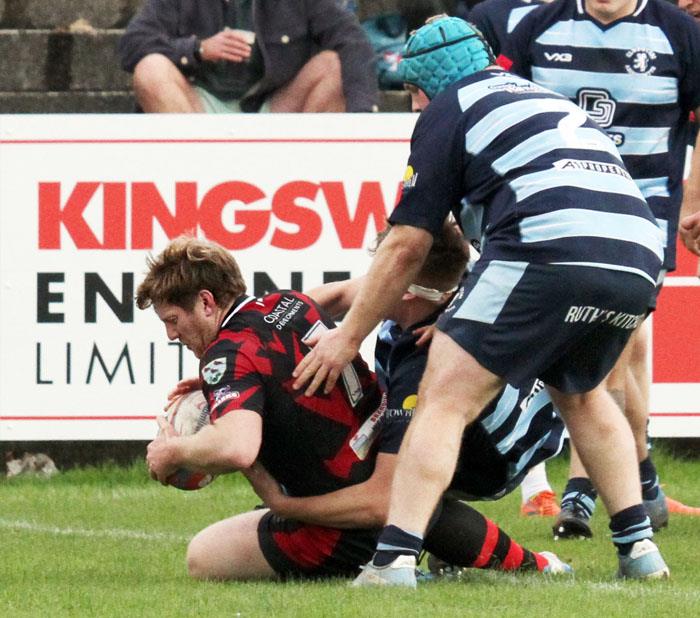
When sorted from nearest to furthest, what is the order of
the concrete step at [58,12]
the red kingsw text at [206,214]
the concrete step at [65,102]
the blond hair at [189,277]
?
the blond hair at [189,277] → the red kingsw text at [206,214] → the concrete step at [65,102] → the concrete step at [58,12]

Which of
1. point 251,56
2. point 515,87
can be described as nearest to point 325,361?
point 515,87

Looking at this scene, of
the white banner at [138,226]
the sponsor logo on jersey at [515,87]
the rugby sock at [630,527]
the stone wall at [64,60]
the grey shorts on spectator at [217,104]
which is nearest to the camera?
the sponsor logo on jersey at [515,87]

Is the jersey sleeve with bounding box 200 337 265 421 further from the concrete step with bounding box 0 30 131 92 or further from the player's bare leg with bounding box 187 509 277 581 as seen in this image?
the concrete step with bounding box 0 30 131 92

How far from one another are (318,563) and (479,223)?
1206mm

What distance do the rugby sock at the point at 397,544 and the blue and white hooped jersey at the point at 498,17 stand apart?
3.35 meters

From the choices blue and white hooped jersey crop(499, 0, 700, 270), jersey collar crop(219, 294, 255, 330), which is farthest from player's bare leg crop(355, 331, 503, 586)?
blue and white hooped jersey crop(499, 0, 700, 270)

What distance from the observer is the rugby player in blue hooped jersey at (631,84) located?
708 centimetres

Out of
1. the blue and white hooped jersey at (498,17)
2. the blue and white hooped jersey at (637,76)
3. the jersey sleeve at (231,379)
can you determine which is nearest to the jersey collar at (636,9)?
the blue and white hooped jersey at (637,76)

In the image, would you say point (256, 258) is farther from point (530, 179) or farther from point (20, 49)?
point (530, 179)

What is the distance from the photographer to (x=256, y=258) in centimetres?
916

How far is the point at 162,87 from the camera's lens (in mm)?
9820

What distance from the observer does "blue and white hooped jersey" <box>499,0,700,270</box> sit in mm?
7082

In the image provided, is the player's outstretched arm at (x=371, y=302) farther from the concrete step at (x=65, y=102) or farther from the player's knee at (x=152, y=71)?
the concrete step at (x=65, y=102)

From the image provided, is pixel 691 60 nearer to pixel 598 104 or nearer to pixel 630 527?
pixel 598 104
